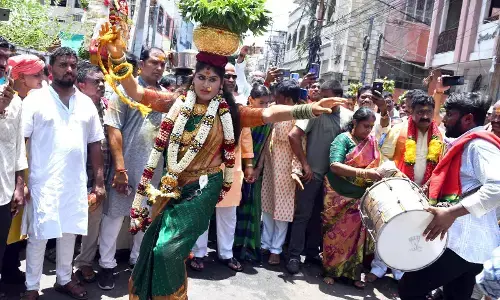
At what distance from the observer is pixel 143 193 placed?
344cm

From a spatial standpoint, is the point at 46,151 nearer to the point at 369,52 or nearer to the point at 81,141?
the point at 81,141

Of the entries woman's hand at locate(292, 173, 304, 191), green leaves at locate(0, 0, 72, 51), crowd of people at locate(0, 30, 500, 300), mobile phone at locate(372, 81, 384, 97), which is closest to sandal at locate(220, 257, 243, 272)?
crowd of people at locate(0, 30, 500, 300)

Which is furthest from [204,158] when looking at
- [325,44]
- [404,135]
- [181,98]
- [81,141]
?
[325,44]

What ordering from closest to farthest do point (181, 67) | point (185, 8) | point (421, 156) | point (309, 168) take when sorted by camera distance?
1. point (185, 8)
2. point (421, 156)
3. point (309, 168)
4. point (181, 67)

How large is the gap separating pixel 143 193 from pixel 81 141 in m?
0.79

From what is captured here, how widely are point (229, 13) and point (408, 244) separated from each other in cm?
202

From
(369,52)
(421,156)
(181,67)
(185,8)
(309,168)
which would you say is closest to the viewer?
(185,8)

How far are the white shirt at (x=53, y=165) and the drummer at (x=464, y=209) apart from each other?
8.71ft

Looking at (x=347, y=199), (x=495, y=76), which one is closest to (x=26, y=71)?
(x=347, y=199)

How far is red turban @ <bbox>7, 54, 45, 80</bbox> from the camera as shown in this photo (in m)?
3.83

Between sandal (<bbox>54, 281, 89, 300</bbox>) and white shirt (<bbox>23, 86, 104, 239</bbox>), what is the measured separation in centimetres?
47

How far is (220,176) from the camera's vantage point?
354cm

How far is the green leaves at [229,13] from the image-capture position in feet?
10.7

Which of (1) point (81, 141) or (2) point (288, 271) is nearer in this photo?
(1) point (81, 141)
